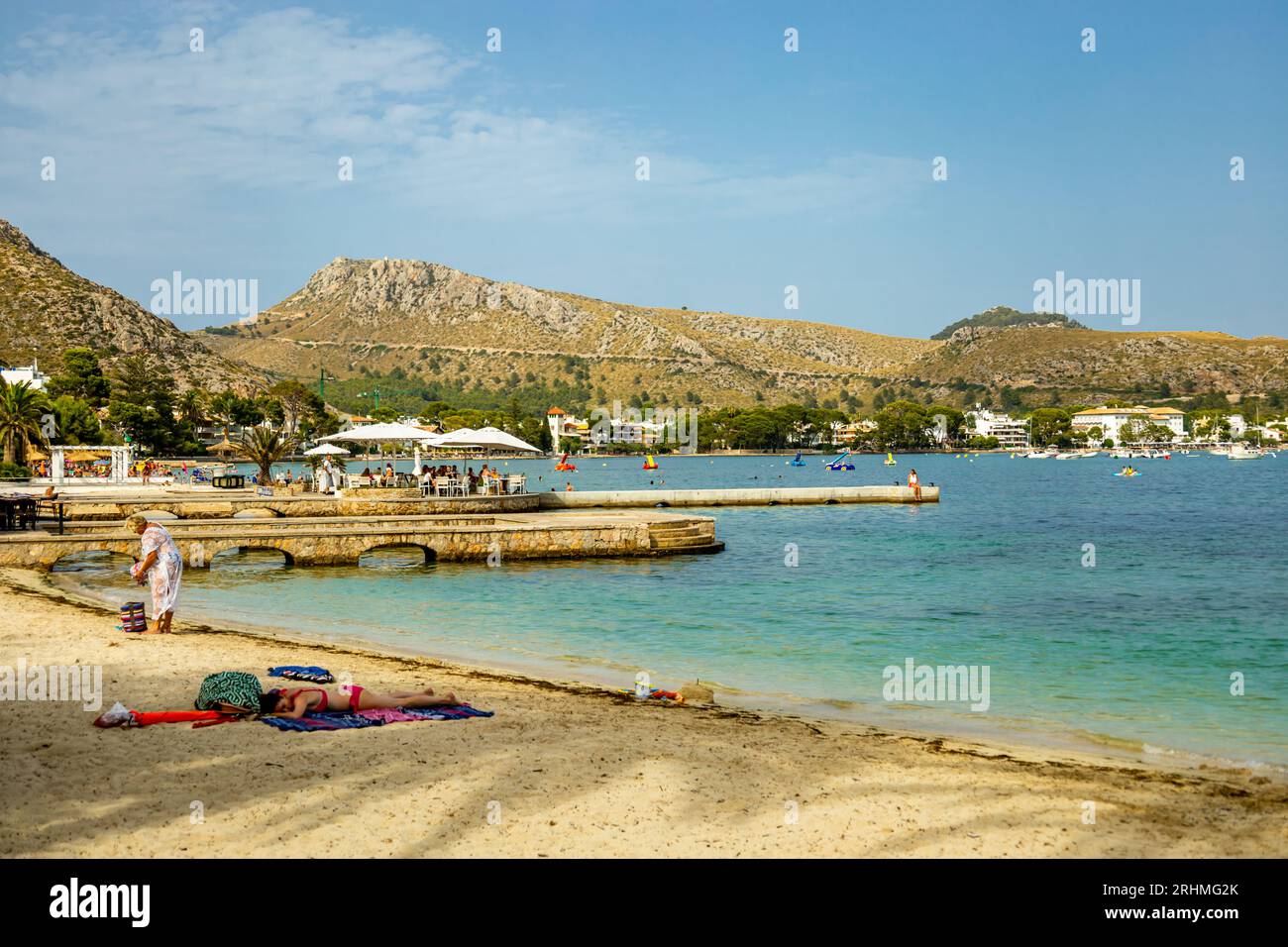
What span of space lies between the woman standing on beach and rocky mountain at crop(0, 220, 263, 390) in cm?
12926

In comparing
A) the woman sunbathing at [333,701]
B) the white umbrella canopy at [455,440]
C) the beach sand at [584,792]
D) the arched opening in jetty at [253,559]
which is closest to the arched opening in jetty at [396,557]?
the arched opening in jetty at [253,559]

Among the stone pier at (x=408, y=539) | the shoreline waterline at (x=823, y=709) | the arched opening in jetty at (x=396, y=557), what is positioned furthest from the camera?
the arched opening in jetty at (x=396, y=557)

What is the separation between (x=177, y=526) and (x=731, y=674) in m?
18.9

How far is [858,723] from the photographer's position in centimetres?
1209

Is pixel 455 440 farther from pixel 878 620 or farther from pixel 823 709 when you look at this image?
pixel 823 709

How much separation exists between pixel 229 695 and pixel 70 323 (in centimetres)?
15169

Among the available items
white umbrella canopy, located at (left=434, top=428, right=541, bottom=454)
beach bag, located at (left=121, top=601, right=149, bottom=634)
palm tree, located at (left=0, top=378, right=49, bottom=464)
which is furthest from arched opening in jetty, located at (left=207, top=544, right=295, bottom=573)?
palm tree, located at (left=0, top=378, right=49, bottom=464)

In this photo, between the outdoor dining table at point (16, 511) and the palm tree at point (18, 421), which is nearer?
the outdoor dining table at point (16, 511)

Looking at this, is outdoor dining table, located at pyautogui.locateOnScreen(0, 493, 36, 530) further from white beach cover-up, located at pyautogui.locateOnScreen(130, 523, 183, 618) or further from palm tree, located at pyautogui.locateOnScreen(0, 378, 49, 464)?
palm tree, located at pyautogui.locateOnScreen(0, 378, 49, 464)

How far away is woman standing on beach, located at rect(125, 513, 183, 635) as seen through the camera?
1440 centimetres

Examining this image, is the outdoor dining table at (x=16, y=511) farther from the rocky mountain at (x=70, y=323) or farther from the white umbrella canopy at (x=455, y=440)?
the rocky mountain at (x=70, y=323)

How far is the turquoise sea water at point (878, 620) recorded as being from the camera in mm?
13375

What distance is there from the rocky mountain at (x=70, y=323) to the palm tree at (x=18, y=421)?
6767 cm
